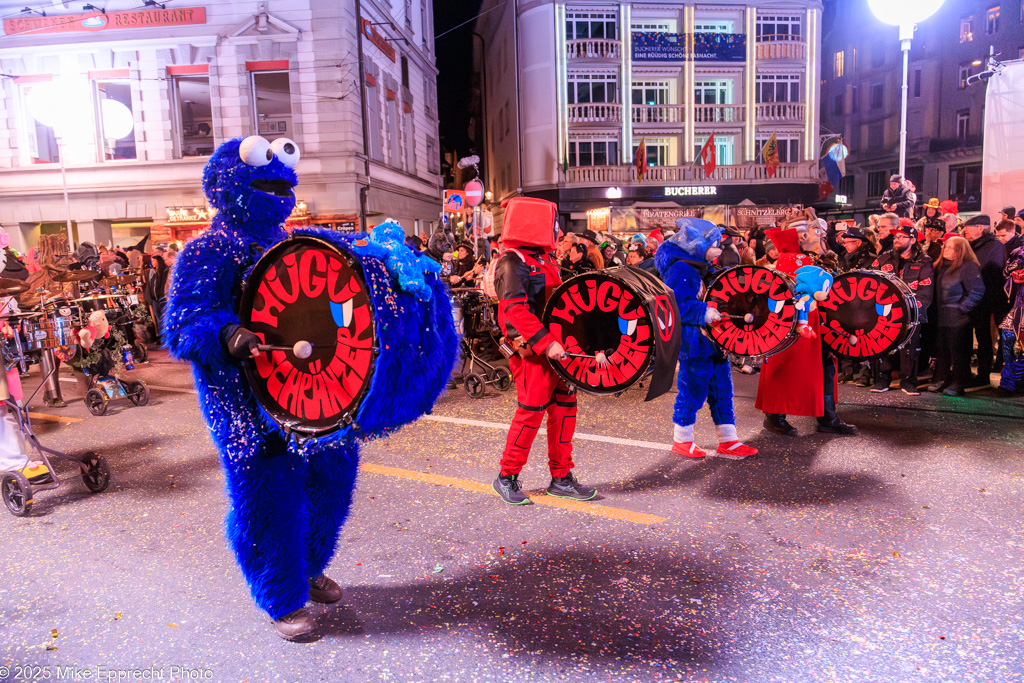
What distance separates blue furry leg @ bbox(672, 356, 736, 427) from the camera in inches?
215

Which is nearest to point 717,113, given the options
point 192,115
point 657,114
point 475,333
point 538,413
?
point 657,114

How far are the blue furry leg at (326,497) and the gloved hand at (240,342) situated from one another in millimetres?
649

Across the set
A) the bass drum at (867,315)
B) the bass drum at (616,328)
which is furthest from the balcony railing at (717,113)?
the bass drum at (616,328)

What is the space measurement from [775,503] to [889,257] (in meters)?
5.16

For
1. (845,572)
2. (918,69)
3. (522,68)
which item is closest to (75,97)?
(522,68)

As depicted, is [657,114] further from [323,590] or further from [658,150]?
[323,590]

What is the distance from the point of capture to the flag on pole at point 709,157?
28.8 meters

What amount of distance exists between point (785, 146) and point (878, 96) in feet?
64.0

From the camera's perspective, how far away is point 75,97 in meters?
22.8

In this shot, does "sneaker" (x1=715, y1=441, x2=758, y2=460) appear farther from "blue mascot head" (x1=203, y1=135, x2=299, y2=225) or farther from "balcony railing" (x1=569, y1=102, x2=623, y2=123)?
"balcony railing" (x1=569, y1=102, x2=623, y2=123)

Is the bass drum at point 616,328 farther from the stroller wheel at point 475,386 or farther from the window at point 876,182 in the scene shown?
the window at point 876,182

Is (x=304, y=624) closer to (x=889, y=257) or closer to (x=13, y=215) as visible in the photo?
(x=889, y=257)

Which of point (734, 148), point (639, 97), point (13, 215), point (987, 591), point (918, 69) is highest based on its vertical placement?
point (918, 69)

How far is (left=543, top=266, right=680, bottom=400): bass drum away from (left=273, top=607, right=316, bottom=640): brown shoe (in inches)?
76.5
